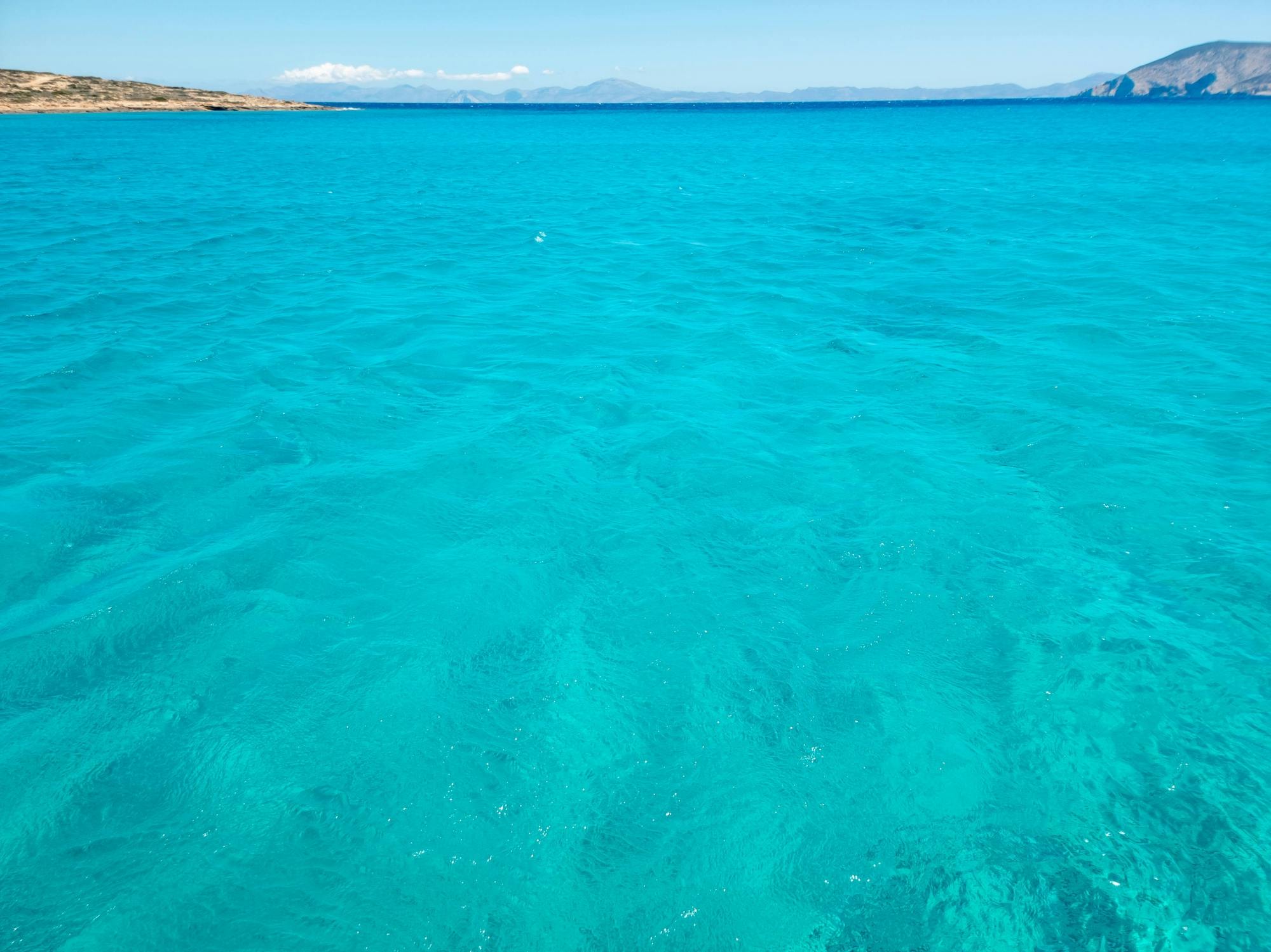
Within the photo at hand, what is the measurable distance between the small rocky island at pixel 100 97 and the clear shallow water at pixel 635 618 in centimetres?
12237

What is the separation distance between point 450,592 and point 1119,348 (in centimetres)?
1817

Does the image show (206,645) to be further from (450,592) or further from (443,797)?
(443,797)

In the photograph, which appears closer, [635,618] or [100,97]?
[635,618]

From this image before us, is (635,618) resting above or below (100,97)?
below

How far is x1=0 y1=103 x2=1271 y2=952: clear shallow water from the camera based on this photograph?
6527 millimetres

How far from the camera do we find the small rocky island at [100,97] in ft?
355

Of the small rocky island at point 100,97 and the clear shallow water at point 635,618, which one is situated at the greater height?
the small rocky island at point 100,97

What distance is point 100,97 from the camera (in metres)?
121

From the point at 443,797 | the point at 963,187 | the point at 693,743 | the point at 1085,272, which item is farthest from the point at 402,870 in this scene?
the point at 963,187

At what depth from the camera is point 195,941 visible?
608cm

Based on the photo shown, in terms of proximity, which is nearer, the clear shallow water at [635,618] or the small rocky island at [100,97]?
the clear shallow water at [635,618]

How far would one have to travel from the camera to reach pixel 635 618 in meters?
9.78

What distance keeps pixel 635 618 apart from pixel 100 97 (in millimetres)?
158674

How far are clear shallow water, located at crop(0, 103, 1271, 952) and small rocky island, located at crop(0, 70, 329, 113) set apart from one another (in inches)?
4818
